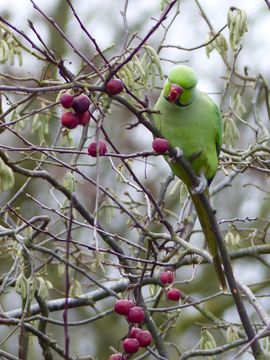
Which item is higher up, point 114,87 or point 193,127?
point 193,127

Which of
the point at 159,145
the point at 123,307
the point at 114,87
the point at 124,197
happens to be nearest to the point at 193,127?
the point at 159,145

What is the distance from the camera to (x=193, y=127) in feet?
12.7

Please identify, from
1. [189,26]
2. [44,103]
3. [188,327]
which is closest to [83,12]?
[189,26]

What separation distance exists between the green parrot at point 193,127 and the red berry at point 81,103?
1.03 m

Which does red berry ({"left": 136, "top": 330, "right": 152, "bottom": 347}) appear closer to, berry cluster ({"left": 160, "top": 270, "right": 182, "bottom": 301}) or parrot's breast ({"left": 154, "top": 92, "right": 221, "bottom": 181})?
berry cluster ({"left": 160, "top": 270, "right": 182, "bottom": 301})

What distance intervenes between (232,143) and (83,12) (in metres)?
7.24

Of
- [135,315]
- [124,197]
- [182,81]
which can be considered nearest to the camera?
[135,315]

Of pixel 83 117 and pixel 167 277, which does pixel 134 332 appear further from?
pixel 83 117

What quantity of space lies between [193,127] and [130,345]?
1.33 meters

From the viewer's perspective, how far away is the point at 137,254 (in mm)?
4273

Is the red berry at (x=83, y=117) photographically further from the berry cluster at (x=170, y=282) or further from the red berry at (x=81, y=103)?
the berry cluster at (x=170, y=282)

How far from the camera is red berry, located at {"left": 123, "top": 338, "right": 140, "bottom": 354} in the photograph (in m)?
2.91

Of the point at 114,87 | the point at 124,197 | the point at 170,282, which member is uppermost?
the point at 124,197

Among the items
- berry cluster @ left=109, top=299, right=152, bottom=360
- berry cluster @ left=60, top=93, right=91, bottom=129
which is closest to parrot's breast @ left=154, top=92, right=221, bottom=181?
berry cluster @ left=109, top=299, right=152, bottom=360
